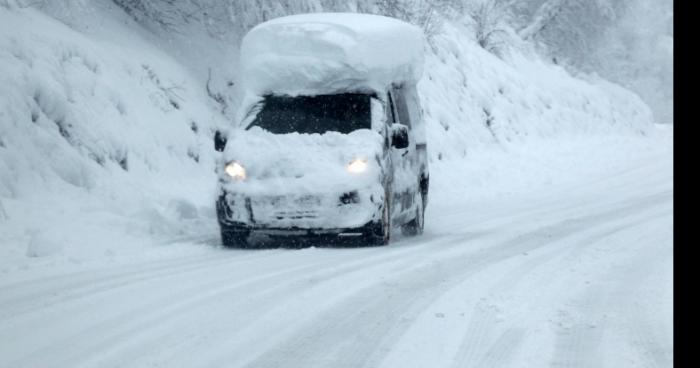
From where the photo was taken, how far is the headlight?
1095cm

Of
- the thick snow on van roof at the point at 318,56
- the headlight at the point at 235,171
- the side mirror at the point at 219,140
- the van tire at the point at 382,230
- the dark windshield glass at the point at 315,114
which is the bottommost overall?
the van tire at the point at 382,230

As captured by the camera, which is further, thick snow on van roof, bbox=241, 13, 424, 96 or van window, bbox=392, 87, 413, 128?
van window, bbox=392, 87, 413, 128

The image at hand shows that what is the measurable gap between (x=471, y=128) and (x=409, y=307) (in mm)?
18616

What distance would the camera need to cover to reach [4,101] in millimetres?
12766

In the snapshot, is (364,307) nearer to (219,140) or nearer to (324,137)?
(324,137)

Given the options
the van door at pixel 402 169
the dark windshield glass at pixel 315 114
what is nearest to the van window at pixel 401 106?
the van door at pixel 402 169

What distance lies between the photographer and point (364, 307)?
7.20 m

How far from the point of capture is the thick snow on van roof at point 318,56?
39.1 feet

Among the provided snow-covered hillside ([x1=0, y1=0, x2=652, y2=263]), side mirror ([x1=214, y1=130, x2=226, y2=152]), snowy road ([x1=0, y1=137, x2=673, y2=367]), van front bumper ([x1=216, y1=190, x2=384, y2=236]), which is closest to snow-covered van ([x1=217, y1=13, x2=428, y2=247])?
van front bumper ([x1=216, y1=190, x2=384, y2=236])

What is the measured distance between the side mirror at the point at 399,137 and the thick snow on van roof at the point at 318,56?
72 cm

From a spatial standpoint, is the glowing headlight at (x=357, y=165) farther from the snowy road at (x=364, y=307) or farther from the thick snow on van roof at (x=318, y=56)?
the thick snow on van roof at (x=318, y=56)

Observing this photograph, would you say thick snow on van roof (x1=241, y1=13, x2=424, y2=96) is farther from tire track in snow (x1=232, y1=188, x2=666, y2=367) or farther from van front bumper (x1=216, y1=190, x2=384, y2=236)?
tire track in snow (x1=232, y1=188, x2=666, y2=367)

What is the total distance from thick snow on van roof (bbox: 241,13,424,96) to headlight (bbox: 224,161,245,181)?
1.46m

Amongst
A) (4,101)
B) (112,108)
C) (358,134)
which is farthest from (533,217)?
(4,101)
